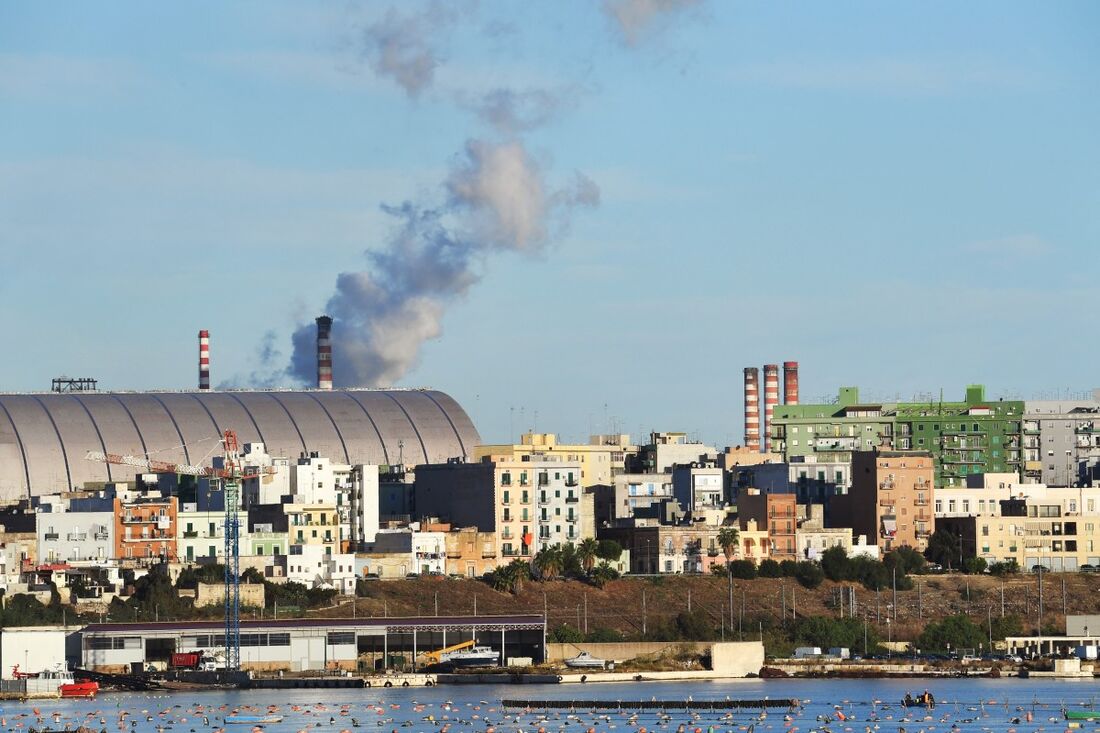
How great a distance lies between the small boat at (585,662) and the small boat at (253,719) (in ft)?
94.2

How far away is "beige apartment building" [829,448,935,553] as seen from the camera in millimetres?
188875

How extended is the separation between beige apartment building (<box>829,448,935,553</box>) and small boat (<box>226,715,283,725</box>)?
77.2m

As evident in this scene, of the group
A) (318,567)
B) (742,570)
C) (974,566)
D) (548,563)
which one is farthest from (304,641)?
(974,566)

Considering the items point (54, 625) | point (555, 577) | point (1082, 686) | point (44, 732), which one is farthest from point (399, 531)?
point (44, 732)

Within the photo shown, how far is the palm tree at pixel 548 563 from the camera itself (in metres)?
171

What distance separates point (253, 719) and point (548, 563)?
5586 cm

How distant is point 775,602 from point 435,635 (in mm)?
27528

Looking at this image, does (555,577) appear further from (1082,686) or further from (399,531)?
(1082,686)

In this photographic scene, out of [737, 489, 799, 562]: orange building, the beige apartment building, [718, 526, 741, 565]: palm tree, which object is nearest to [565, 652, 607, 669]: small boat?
[718, 526, 741, 565]: palm tree

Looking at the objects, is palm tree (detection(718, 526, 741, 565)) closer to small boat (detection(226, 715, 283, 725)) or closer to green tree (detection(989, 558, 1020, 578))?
green tree (detection(989, 558, 1020, 578))

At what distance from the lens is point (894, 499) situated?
623ft

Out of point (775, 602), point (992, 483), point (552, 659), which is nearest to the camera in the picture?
point (552, 659)

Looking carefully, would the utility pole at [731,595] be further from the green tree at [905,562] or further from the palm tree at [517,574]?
the palm tree at [517,574]

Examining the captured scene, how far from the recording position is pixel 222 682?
137625mm
